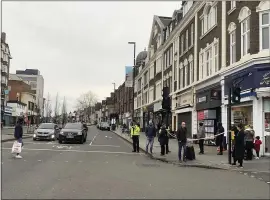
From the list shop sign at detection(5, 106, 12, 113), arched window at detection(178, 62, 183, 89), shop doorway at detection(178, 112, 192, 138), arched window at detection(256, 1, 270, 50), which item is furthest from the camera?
shop sign at detection(5, 106, 12, 113)

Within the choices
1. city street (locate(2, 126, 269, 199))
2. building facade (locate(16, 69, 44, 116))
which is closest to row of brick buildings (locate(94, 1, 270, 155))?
city street (locate(2, 126, 269, 199))

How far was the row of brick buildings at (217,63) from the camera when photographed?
18234mm

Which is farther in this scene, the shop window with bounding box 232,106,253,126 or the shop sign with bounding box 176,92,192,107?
the shop sign with bounding box 176,92,192,107

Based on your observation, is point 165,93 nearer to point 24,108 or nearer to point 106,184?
point 106,184

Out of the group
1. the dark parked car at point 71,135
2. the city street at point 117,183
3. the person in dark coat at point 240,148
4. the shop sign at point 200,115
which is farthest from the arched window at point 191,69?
the city street at point 117,183

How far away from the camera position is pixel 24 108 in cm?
9175

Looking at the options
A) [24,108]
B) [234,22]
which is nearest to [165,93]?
[234,22]

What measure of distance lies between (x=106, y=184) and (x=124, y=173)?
2.41m

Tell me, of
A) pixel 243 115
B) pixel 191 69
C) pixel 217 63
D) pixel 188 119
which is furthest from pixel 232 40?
pixel 188 119

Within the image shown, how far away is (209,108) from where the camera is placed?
82.9ft

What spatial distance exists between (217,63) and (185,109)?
26.7 ft

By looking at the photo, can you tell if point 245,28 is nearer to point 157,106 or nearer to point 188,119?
point 188,119

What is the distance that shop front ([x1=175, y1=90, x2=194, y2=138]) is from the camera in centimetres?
3011

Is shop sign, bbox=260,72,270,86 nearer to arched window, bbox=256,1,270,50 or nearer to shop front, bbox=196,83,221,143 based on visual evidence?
arched window, bbox=256,1,270,50
